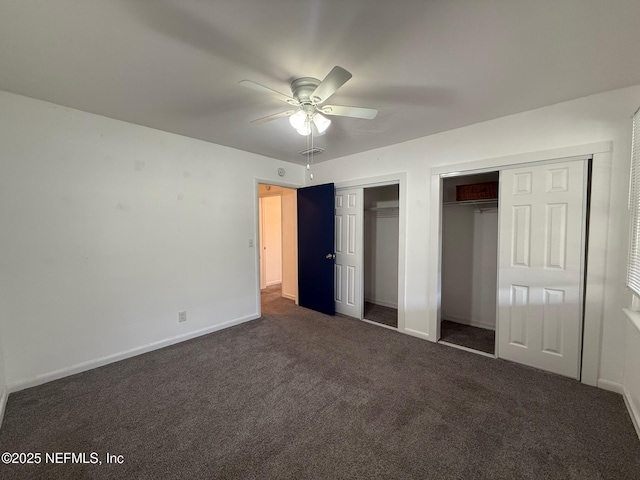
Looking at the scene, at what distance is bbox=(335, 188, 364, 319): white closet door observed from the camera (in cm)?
376

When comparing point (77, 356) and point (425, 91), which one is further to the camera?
point (77, 356)

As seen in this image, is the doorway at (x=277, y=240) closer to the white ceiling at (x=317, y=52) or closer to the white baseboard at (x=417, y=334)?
the white baseboard at (x=417, y=334)

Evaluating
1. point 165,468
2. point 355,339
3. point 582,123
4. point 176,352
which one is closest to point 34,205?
point 176,352

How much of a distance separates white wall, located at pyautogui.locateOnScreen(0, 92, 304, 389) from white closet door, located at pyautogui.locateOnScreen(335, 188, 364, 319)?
5.18ft

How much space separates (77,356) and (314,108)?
314cm

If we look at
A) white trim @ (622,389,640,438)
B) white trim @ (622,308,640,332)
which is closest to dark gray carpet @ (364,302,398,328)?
white trim @ (622,389,640,438)

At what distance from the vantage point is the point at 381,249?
4504 mm

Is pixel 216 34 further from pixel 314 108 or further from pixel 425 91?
pixel 425 91

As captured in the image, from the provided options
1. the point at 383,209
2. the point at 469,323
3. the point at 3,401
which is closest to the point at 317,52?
the point at 383,209

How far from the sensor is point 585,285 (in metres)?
2.17

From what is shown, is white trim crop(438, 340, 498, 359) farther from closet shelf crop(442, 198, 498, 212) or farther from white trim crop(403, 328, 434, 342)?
closet shelf crop(442, 198, 498, 212)

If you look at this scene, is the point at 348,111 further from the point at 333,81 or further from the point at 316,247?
the point at 316,247

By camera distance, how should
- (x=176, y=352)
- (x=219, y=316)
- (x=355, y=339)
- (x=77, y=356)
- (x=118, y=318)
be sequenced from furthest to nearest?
1. (x=219, y=316)
2. (x=355, y=339)
3. (x=176, y=352)
4. (x=118, y=318)
5. (x=77, y=356)

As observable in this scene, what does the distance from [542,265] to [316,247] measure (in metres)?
2.79
